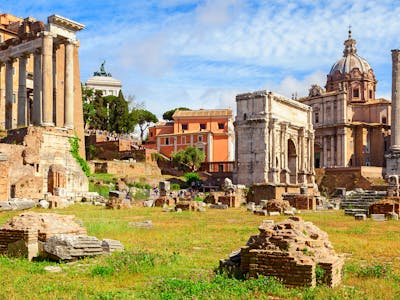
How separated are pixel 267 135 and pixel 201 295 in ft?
135

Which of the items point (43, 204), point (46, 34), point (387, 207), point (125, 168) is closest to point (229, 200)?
point (387, 207)

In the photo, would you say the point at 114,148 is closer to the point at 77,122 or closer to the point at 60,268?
the point at 77,122

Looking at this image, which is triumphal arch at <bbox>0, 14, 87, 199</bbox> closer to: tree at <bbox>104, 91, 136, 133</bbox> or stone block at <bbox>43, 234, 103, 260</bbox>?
stone block at <bbox>43, 234, 103, 260</bbox>

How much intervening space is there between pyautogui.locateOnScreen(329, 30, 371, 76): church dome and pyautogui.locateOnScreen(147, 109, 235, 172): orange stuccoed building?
17.0 metres

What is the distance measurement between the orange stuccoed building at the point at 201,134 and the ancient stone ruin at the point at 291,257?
59942 millimetres

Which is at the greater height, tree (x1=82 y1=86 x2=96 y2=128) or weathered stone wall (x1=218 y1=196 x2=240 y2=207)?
tree (x1=82 y1=86 x2=96 y2=128)

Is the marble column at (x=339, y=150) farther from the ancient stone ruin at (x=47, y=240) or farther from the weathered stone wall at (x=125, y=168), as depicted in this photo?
the ancient stone ruin at (x=47, y=240)

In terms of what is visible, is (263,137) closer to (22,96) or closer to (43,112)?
(43,112)

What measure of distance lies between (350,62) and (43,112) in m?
50.0

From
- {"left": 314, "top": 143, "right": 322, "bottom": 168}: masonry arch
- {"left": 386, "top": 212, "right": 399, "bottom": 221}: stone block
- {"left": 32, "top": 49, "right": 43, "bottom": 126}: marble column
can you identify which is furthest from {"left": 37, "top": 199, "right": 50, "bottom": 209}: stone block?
{"left": 314, "top": 143, "right": 322, "bottom": 168}: masonry arch

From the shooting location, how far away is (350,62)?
234ft

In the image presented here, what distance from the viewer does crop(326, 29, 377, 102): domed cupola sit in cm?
6912

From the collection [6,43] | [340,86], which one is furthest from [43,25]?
[340,86]

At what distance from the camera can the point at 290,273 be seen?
7.16 m
